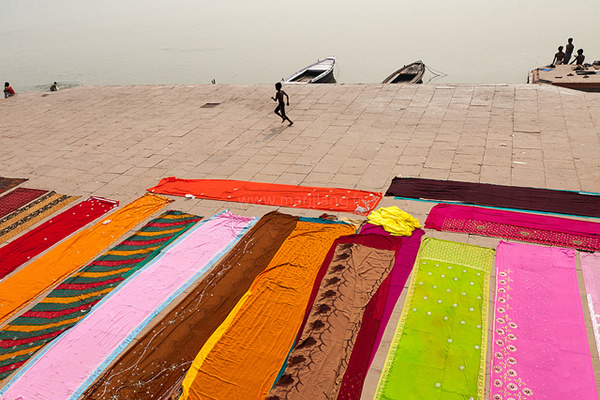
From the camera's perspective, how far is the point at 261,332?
15.7 ft

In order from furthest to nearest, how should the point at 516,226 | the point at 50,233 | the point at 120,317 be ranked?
the point at 50,233 < the point at 516,226 < the point at 120,317

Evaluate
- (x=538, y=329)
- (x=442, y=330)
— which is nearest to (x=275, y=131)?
(x=442, y=330)

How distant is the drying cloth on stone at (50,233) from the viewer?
671cm

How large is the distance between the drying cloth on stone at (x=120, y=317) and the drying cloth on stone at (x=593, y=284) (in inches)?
180

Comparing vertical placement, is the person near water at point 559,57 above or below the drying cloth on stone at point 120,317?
below

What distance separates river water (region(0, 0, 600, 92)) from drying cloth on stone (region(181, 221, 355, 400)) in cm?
2010

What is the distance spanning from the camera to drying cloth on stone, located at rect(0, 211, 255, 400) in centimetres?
454

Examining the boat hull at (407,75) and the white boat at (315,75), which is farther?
the white boat at (315,75)

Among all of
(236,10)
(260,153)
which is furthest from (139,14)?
(260,153)

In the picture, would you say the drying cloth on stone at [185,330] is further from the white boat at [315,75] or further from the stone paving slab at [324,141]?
the white boat at [315,75]

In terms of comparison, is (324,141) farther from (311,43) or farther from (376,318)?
(311,43)

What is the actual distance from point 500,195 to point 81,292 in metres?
6.40

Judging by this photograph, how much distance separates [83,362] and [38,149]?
342 inches

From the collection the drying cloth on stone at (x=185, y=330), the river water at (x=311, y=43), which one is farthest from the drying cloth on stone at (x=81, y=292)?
the river water at (x=311, y=43)
